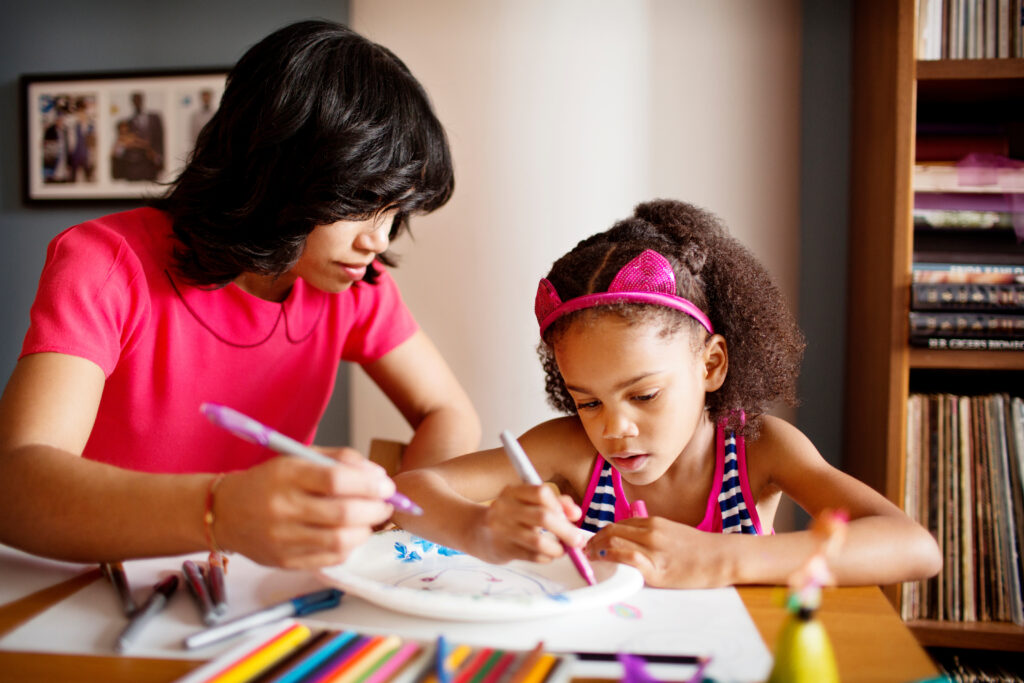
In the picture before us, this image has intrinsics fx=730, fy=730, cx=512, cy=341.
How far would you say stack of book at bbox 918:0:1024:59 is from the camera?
1.28 m

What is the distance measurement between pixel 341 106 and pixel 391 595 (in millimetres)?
663

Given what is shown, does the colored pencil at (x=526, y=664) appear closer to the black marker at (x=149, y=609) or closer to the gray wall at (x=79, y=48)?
the black marker at (x=149, y=609)

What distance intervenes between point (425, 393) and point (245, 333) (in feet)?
1.09

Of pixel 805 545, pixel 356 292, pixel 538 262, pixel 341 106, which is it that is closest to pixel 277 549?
pixel 805 545

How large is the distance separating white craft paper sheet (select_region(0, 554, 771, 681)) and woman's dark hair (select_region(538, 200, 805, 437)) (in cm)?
40

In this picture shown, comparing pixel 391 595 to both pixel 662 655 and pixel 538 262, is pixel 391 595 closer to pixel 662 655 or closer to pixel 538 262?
pixel 662 655

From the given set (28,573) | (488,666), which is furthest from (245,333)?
(488,666)

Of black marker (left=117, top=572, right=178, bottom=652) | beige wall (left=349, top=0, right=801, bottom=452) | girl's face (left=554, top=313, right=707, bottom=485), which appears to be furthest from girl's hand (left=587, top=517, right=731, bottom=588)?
beige wall (left=349, top=0, right=801, bottom=452)

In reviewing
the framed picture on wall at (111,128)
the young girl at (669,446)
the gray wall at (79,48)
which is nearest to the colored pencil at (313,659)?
the young girl at (669,446)

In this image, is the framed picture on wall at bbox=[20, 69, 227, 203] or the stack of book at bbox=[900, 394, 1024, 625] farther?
the framed picture on wall at bbox=[20, 69, 227, 203]

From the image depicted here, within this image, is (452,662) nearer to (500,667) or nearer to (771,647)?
(500,667)

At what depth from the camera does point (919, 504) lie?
1309mm

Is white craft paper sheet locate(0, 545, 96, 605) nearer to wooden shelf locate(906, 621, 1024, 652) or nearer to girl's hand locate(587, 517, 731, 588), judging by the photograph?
girl's hand locate(587, 517, 731, 588)

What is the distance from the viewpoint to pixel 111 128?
175 centimetres
